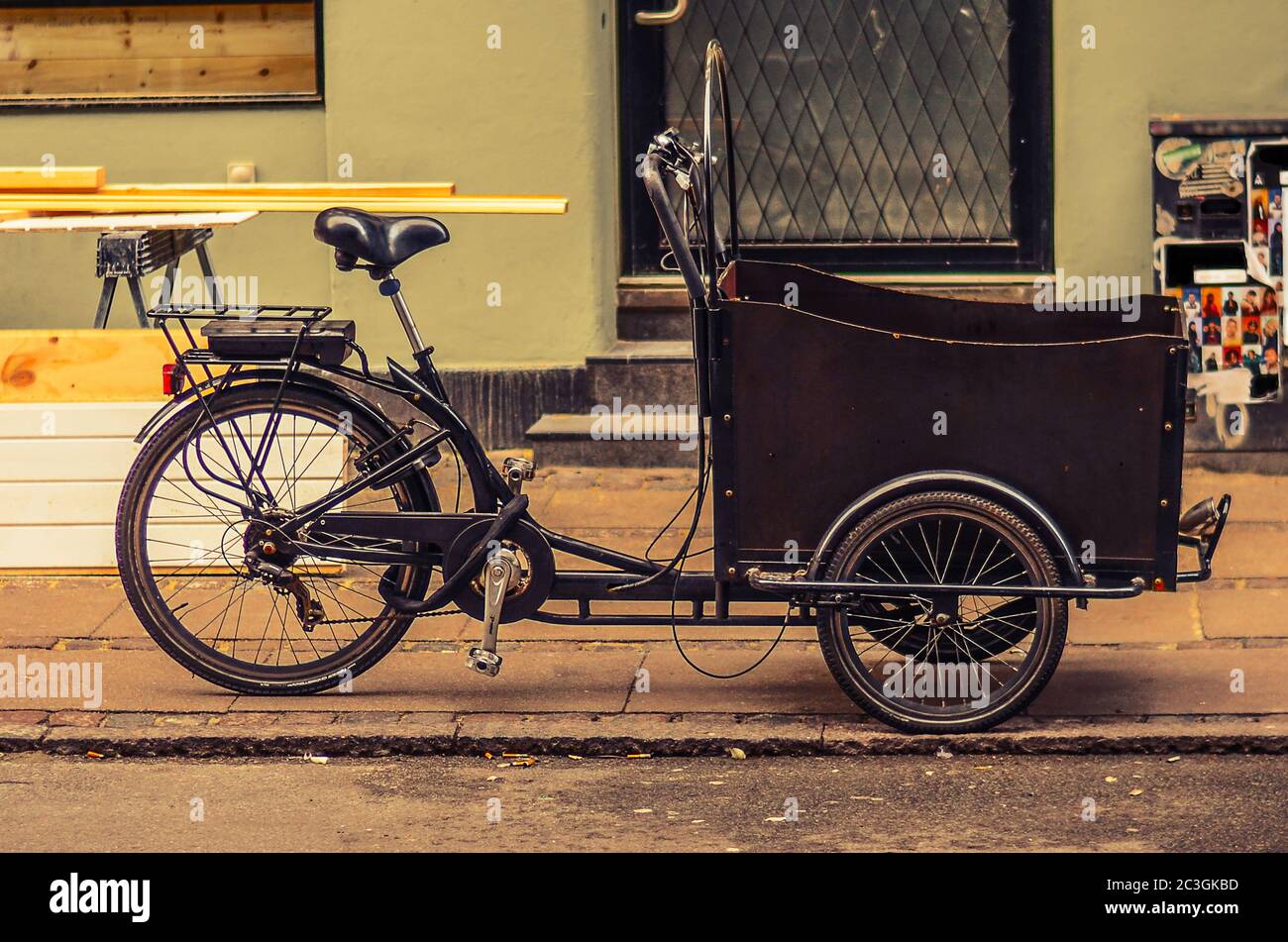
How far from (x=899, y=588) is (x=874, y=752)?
1.56 feet

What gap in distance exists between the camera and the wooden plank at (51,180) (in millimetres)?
8742

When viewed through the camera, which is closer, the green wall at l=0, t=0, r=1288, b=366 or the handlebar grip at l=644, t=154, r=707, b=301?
the handlebar grip at l=644, t=154, r=707, b=301

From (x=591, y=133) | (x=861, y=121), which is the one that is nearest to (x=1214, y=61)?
(x=861, y=121)

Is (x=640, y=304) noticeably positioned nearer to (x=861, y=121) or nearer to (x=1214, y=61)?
(x=861, y=121)

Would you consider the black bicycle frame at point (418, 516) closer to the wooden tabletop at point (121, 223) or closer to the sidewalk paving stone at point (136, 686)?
Result: the sidewalk paving stone at point (136, 686)

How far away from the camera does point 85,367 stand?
816 centimetres

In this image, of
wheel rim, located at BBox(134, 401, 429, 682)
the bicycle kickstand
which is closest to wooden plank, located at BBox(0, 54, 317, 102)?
wheel rim, located at BBox(134, 401, 429, 682)

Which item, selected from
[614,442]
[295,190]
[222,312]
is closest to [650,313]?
[614,442]

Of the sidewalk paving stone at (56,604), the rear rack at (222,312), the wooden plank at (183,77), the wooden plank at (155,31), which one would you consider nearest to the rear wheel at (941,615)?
the rear rack at (222,312)

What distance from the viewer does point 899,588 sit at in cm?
605

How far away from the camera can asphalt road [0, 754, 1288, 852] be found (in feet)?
17.5

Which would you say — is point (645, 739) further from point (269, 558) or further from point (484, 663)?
point (269, 558)

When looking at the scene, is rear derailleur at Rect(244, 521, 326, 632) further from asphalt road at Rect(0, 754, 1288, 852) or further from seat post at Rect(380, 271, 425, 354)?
seat post at Rect(380, 271, 425, 354)

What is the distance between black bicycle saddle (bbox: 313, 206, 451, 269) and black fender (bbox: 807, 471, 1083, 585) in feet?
4.89
